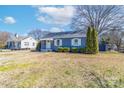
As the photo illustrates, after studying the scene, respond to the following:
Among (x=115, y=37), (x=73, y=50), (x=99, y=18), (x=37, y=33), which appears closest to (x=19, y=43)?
(x=37, y=33)

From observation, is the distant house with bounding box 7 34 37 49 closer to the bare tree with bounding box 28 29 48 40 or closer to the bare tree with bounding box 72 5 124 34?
the bare tree with bounding box 28 29 48 40

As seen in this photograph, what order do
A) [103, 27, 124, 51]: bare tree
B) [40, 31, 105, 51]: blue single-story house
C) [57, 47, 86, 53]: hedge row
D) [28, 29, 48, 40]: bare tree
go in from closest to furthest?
[57, 47, 86, 53]: hedge row
[40, 31, 105, 51]: blue single-story house
[103, 27, 124, 51]: bare tree
[28, 29, 48, 40]: bare tree

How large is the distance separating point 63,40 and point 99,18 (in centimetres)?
294

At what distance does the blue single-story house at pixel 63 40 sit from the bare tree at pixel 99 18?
22.5 inches

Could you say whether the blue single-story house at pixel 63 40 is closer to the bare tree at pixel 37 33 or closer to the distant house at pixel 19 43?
the bare tree at pixel 37 33

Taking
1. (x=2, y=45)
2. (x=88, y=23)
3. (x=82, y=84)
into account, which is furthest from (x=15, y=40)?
(x=82, y=84)

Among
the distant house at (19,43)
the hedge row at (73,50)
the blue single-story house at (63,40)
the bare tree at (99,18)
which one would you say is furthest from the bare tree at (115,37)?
the distant house at (19,43)

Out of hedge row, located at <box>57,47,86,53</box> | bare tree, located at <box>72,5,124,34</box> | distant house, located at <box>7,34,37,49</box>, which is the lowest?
hedge row, located at <box>57,47,86,53</box>

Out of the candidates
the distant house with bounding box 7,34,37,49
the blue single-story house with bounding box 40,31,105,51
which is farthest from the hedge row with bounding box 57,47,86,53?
the distant house with bounding box 7,34,37,49

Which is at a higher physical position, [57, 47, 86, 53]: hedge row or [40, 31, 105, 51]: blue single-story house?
[40, 31, 105, 51]: blue single-story house

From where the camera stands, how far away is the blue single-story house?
14.7 metres

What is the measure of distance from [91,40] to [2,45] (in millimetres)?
9573

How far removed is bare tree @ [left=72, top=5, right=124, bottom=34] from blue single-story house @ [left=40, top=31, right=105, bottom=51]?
1.87ft

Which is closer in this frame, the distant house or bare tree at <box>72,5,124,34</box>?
bare tree at <box>72,5,124,34</box>
